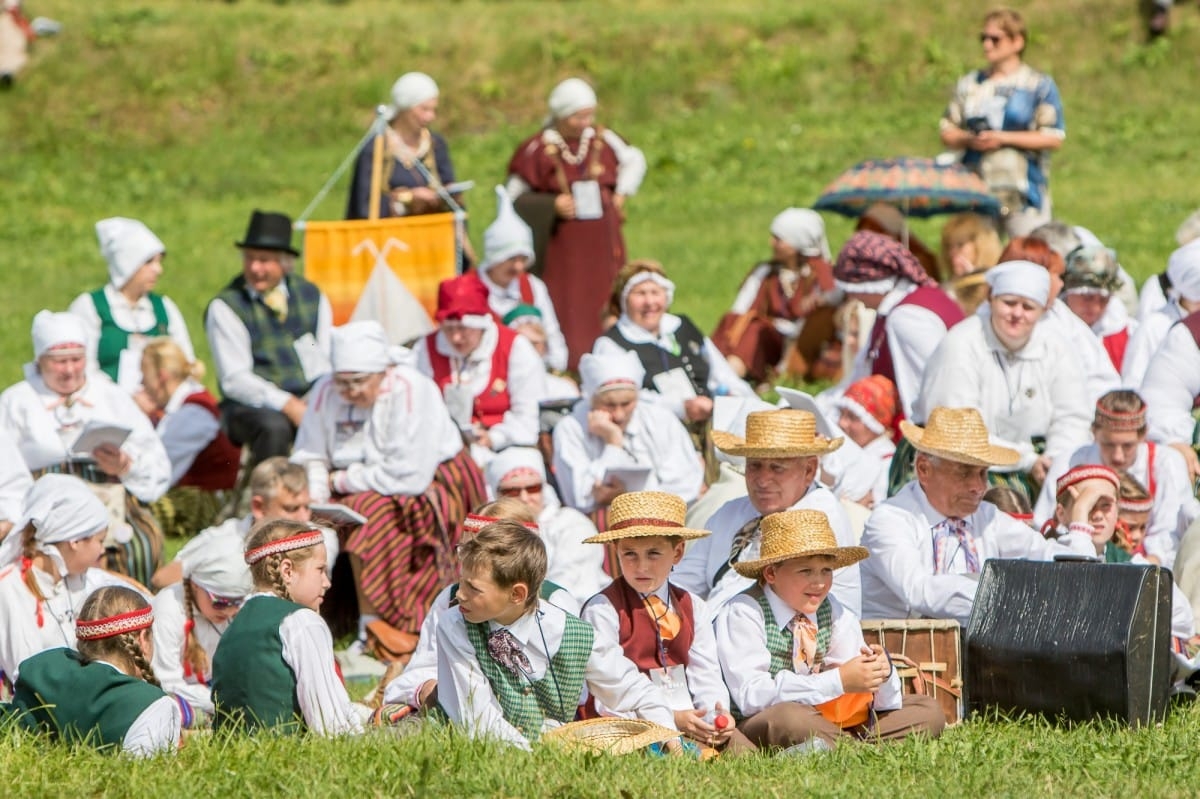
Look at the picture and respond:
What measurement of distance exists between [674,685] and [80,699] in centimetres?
187

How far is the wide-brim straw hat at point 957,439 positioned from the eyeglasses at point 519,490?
2.13 meters

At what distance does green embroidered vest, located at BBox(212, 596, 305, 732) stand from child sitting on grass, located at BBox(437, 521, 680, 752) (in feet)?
1.68

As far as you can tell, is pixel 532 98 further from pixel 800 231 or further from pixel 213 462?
pixel 213 462

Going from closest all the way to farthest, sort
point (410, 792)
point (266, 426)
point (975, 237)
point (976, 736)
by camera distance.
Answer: point (410, 792) → point (976, 736) → point (266, 426) → point (975, 237)

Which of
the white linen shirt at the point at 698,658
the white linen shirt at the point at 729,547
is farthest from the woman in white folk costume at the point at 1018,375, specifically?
the white linen shirt at the point at 698,658

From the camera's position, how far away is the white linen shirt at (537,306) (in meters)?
12.1

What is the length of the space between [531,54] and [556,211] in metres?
13.0

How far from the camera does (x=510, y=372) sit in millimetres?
10297

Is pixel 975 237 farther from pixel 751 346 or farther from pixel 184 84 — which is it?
pixel 184 84

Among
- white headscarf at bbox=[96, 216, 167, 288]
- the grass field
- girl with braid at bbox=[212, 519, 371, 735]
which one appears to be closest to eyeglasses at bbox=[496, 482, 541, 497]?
girl with braid at bbox=[212, 519, 371, 735]

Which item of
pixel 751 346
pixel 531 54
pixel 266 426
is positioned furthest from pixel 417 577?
pixel 531 54

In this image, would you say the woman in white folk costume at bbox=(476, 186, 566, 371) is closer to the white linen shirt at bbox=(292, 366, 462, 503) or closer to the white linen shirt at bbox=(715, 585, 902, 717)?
the white linen shirt at bbox=(292, 366, 462, 503)

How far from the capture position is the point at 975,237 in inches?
443

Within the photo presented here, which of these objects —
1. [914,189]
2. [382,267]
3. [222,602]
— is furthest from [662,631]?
[914,189]
